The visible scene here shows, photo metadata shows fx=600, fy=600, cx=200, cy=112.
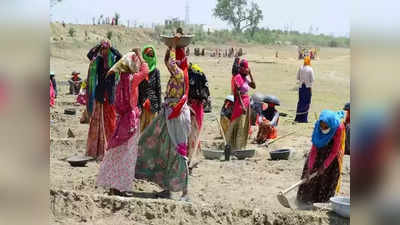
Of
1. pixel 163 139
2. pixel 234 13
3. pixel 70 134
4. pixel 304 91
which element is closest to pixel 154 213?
pixel 163 139

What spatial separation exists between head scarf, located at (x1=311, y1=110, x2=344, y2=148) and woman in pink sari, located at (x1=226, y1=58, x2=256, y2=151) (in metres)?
3.66

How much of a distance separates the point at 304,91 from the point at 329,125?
9.43 meters

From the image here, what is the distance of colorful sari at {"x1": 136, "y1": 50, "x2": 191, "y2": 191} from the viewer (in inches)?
276

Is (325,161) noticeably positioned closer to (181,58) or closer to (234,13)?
(181,58)

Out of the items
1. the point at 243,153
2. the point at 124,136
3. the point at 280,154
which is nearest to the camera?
the point at 124,136

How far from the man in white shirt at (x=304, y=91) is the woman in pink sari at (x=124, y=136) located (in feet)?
29.3

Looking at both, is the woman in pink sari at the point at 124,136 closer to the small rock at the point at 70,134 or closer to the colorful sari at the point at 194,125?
the colorful sari at the point at 194,125

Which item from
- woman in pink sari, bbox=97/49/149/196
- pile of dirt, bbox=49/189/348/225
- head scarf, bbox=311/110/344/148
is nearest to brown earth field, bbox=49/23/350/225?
pile of dirt, bbox=49/189/348/225

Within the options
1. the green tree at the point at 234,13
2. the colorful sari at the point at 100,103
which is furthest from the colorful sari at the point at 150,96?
the green tree at the point at 234,13

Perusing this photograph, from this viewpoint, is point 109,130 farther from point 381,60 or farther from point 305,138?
point 381,60

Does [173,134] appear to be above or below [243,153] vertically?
above

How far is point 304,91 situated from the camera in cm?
1563

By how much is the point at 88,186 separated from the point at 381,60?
19.3 ft

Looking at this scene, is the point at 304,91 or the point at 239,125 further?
the point at 304,91
